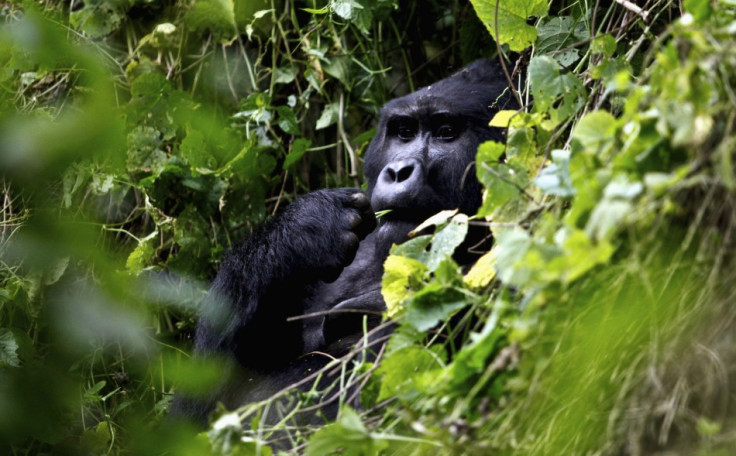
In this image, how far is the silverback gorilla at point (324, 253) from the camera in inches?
121

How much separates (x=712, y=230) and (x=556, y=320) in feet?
1.08

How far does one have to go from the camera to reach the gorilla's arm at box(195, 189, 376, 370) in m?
3.15

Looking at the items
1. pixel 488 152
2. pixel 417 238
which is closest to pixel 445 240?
pixel 417 238

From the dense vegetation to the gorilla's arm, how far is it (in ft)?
0.73

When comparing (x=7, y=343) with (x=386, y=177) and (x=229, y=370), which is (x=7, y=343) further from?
(x=386, y=177)

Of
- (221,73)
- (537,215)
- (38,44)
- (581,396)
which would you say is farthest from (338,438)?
(221,73)

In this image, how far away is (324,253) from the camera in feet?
10.3

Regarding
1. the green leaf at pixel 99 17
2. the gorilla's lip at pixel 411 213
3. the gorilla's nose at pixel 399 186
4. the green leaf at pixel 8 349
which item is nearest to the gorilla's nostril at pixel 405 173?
the gorilla's nose at pixel 399 186

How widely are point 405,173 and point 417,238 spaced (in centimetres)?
81

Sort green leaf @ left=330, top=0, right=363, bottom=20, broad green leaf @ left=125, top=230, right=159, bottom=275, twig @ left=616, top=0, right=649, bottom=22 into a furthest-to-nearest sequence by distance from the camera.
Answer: broad green leaf @ left=125, top=230, right=159, bottom=275
green leaf @ left=330, top=0, right=363, bottom=20
twig @ left=616, top=0, right=649, bottom=22

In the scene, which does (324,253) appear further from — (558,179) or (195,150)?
(558,179)

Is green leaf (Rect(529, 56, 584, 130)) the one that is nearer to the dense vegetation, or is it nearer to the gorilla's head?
the dense vegetation

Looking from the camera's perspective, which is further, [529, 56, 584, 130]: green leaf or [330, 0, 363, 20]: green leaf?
[330, 0, 363, 20]: green leaf

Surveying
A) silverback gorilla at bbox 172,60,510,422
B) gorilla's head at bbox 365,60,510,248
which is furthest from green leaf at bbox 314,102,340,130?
silverback gorilla at bbox 172,60,510,422
